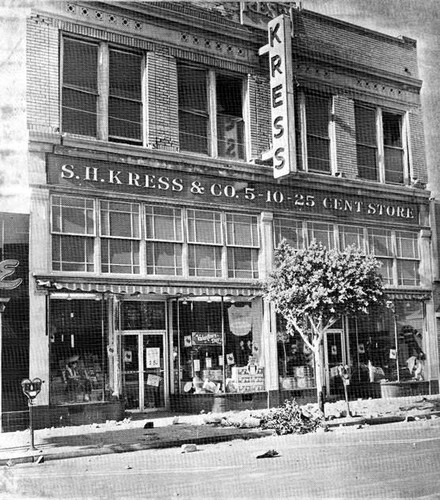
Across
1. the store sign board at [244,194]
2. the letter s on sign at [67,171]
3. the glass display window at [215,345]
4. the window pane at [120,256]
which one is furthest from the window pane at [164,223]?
the glass display window at [215,345]

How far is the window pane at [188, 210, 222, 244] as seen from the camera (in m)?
13.1

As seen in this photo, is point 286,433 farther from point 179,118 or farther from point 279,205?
point 179,118

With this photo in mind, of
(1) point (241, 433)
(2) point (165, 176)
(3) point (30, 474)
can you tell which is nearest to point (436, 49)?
(2) point (165, 176)

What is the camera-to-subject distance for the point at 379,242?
13.8 metres

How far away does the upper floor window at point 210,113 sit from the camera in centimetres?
1331

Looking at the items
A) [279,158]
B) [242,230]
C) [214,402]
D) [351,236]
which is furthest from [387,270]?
[214,402]

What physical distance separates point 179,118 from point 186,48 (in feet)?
4.14

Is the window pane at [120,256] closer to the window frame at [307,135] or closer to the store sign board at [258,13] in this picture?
the window frame at [307,135]

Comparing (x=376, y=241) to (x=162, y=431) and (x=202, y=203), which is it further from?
(x=162, y=431)

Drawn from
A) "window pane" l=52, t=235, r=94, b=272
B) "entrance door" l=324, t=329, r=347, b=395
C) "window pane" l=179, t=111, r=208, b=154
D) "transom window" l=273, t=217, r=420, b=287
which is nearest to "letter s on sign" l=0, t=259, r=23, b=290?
"window pane" l=52, t=235, r=94, b=272

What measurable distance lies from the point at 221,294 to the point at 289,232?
176cm

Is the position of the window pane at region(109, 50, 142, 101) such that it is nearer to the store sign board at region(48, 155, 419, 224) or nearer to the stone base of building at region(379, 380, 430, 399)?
the store sign board at region(48, 155, 419, 224)

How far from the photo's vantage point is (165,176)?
13.0 meters

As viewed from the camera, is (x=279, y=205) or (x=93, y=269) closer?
(x=93, y=269)
